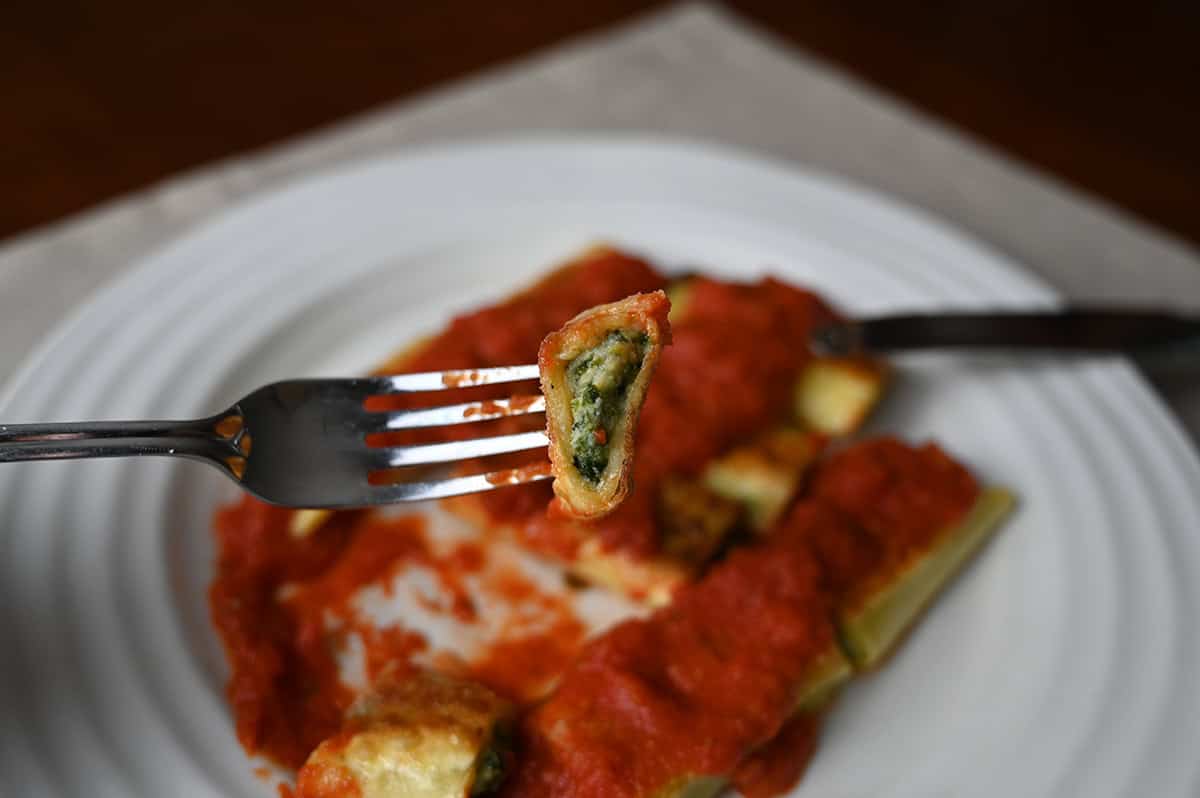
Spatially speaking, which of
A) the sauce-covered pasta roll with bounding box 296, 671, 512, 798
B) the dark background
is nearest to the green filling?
the sauce-covered pasta roll with bounding box 296, 671, 512, 798

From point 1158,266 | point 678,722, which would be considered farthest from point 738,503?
point 1158,266

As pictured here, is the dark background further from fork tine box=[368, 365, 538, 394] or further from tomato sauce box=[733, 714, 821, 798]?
tomato sauce box=[733, 714, 821, 798]

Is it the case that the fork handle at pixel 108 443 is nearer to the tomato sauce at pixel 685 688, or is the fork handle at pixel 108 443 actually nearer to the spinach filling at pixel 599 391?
the spinach filling at pixel 599 391

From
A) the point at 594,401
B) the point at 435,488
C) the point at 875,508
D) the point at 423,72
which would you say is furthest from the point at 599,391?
the point at 423,72

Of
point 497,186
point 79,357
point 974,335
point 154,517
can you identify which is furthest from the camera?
point 497,186

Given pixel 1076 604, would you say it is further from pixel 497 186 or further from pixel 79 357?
pixel 79 357
